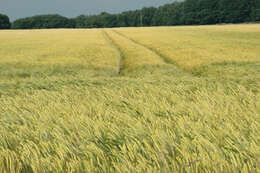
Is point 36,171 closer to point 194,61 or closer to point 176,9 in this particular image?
point 194,61

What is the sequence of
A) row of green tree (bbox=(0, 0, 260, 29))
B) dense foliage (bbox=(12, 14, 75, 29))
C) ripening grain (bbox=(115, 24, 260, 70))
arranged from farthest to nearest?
dense foliage (bbox=(12, 14, 75, 29)) → row of green tree (bbox=(0, 0, 260, 29)) → ripening grain (bbox=(115, 24, 260, 70))

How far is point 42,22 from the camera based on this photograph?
13588 centimetres

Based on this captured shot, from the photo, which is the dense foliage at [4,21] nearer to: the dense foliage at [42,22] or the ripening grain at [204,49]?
the dense foliage at [42,22]

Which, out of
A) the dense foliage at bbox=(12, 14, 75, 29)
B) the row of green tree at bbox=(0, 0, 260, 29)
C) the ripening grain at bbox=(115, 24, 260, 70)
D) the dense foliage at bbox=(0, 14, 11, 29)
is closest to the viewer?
the ripening grain at bbox=(115, 24, 260, 70)

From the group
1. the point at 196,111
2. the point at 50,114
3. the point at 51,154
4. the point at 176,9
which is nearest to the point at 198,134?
the point at 196,111

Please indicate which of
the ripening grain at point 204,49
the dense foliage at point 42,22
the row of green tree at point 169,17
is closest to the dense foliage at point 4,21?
the row of green tree at point 169,17

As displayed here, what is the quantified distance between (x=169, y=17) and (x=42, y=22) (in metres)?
72.2

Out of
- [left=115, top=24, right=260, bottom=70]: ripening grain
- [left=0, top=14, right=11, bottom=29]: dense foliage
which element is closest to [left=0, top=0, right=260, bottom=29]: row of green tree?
[left=0, top=14, right=11, bottom=29]: dense foliage

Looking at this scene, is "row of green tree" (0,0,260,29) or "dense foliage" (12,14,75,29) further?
"dense foliage" (12,14,75,29)

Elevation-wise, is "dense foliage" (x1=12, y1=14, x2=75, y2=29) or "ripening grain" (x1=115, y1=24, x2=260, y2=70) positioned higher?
"dense foliage" (x1=12, y1=14, x2=75, y2=29)

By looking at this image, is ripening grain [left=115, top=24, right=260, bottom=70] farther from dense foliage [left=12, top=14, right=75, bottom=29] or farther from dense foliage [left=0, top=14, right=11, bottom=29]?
dense foliage [left=0, top=14, right=11, bottom=29]

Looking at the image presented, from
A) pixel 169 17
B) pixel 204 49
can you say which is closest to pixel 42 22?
pixel 169 17

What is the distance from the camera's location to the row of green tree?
359 feet

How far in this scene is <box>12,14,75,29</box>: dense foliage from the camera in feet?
434
